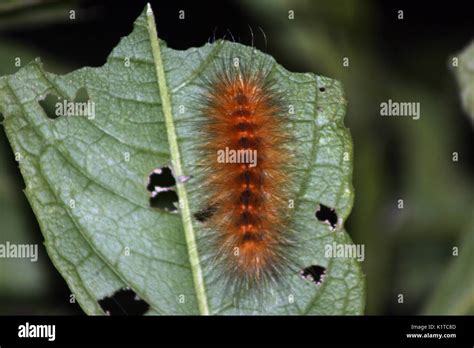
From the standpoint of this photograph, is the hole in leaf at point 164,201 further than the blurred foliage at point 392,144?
No

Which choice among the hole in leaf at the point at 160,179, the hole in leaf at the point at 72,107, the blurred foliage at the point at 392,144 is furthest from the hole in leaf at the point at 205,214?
the blurred foliage at the point at 392,144

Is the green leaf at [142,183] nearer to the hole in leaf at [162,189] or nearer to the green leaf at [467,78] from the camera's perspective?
the hole in leaf at [162,189]

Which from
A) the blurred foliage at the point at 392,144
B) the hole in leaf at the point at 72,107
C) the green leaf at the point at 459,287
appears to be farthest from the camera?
the blurred foliage at the point at 392,144

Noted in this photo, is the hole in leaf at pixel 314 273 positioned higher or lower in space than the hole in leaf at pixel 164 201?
lower

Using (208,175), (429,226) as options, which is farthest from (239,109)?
(429,226)

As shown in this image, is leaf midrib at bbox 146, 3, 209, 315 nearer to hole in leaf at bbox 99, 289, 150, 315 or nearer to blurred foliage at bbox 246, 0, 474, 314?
hole in leaf at bbox 99, 289, 150, 315

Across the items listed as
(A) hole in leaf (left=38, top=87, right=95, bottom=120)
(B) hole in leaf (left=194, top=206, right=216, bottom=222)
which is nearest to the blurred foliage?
(B) hole in leaf (left=194, top=206, right=216, bottom=222)

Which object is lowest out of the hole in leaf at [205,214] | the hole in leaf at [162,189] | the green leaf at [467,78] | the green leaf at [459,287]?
the green leaf at [459,287]
